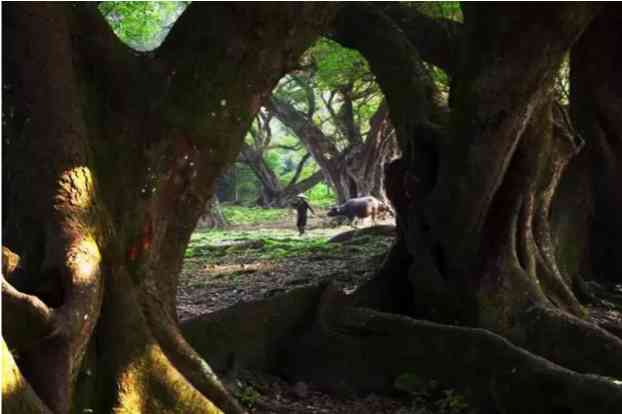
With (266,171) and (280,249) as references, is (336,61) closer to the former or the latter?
(280,249)

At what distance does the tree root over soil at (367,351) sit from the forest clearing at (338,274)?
0.8 inches

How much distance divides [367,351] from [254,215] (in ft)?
93.3

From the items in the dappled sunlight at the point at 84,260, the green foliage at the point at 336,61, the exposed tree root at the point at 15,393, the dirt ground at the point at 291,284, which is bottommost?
the dirt ground at the point at 291,284

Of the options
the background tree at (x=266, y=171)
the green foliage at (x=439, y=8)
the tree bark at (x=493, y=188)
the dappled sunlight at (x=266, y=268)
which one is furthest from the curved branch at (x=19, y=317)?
the background tree at (x=266, y=171)

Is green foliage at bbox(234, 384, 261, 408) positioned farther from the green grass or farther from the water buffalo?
the water buffalo

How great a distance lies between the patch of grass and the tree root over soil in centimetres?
2541

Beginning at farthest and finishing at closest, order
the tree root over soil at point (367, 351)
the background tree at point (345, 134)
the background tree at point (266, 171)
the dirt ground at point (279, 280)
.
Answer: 1. the background tree at point (266, 171)
2. the background tree at point (345, 134)
3. the dirt ground at point (279, 280)
4. the tree root over soil at point (367, 351)

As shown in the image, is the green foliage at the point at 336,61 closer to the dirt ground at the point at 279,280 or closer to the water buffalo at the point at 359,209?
the dirt ground at the point at 279,280

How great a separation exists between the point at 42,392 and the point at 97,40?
239 centimetres

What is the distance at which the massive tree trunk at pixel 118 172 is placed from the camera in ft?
14.4

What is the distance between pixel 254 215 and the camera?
35.4m

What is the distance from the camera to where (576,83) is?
33.2 feet

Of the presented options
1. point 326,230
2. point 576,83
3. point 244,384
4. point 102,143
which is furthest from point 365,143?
point 102,143

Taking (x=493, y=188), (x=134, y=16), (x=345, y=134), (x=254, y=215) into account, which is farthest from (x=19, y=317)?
(x=254, y=215)
